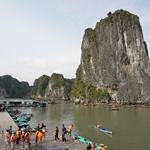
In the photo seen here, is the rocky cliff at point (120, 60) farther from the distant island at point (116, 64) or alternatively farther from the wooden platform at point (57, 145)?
the wooden platform at point (57, 145)

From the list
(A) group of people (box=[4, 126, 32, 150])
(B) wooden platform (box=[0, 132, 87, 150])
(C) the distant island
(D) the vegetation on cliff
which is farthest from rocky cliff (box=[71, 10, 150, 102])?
(A) group of people (box=[4, 126, 32, 150])

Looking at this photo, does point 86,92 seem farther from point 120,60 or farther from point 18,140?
point 18,140

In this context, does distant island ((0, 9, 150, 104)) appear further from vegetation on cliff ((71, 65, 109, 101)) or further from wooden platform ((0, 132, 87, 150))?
wooden platform ((0, 132, 87, 150))

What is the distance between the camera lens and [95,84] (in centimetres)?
10844

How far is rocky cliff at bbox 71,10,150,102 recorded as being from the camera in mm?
92500

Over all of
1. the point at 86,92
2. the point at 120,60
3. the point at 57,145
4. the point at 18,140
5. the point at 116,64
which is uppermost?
the point at 120,60

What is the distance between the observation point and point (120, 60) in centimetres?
9825

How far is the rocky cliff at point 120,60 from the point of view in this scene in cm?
9250

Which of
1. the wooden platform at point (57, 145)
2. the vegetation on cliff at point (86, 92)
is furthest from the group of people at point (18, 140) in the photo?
the vegetation on cliff at point (86, 92)

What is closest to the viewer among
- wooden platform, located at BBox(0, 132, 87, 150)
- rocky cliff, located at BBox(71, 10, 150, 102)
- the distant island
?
wooden platform, located at BBox(0, 132, 87, 150)

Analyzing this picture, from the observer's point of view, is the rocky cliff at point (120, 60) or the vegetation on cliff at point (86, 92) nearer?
the rocky cliff at point (120, 60)

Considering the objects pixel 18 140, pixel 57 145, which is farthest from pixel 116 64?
pixel 18 140

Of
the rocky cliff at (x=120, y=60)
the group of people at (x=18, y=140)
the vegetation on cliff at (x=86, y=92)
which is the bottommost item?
the group of people at (x=18, y=140)

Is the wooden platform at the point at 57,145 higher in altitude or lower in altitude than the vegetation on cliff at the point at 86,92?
lower
